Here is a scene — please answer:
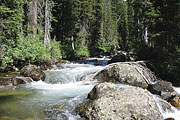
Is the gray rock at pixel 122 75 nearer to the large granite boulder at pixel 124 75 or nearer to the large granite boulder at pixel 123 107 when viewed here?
the large granite boulder at pixel 124 75

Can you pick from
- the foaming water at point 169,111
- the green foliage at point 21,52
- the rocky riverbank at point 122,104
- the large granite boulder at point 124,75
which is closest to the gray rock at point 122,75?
the large granite boulder at point 124,75

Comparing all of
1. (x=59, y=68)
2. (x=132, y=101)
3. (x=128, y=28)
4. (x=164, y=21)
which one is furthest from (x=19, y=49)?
(x=128, y=28)

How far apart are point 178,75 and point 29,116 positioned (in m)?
9.39

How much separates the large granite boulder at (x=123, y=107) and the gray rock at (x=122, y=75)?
4.02 metres

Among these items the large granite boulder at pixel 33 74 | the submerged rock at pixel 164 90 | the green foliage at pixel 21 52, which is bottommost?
the submerged rock at pixel 164 90

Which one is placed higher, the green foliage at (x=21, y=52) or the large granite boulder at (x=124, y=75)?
the green foliage at (x=21, y=52)

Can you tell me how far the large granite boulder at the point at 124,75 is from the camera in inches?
387

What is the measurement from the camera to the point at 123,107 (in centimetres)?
513

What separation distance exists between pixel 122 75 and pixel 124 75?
13 centimetres

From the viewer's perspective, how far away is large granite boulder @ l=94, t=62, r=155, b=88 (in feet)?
32.2

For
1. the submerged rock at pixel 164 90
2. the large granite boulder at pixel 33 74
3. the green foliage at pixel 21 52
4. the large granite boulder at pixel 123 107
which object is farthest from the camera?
the green foliage at pixel 21 52

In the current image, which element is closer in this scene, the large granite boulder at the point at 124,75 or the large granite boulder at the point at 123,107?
the large granite boulder at the point at 123,107

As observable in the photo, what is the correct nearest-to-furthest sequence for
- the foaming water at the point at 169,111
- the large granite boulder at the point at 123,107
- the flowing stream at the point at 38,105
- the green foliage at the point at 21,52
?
the large granite boulder at the point at 123,107 → the flowing stream at the point at 38,105 → the foaming water at the point at 169,111 → the green foliage at the point at 21,52

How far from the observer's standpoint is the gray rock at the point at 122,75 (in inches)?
387
